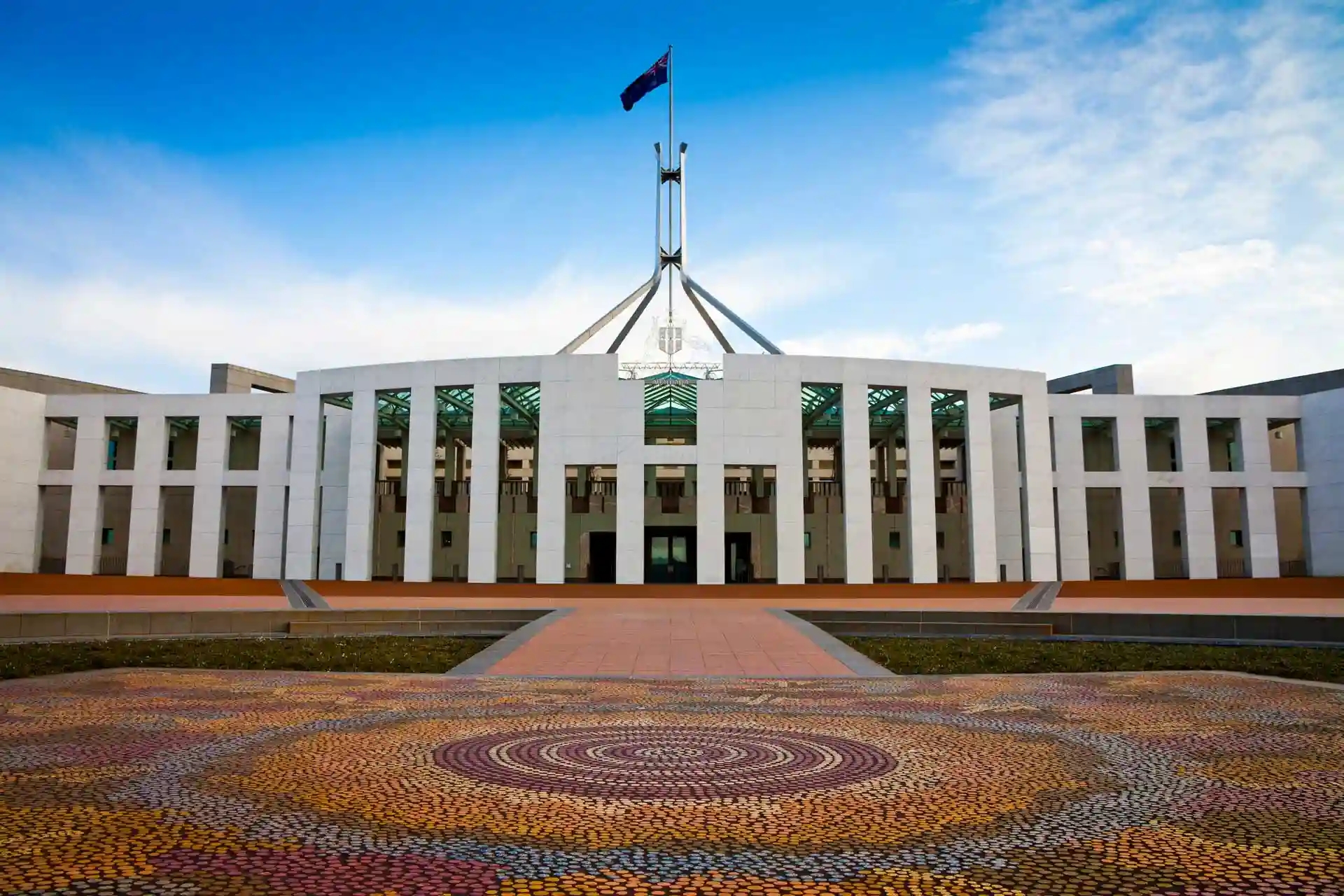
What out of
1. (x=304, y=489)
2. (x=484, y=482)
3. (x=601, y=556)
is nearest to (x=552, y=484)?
(x=484, y=482)

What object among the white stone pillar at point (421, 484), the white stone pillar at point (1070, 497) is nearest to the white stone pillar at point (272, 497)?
the white stone pillar at point (421, 484)

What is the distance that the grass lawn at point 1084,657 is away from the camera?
42.1ft

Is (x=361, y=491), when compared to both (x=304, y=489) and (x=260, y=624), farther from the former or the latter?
(x=260, y=624)

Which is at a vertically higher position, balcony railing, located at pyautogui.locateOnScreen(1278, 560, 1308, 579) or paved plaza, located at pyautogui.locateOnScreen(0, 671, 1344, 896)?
balcony railing, located at pyautogui.locateOnScreen(1278, 560, 1308, 579)

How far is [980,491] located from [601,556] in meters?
18.9

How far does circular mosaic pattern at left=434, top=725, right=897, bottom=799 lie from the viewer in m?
5.72

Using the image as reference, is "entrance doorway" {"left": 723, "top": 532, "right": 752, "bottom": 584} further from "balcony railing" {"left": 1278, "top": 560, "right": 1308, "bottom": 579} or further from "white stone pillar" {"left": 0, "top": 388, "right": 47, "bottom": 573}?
"white stone pillar" {"left": 0, "top": 388, "right": 47, "bottom": 573}

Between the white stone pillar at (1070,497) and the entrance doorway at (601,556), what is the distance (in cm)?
2108

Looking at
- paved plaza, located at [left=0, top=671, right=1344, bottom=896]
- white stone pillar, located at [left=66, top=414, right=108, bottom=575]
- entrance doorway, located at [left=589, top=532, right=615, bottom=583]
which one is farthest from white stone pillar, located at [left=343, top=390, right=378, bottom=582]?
paved plaza, located at [left=0, top=671, right=1344, bottom=896]

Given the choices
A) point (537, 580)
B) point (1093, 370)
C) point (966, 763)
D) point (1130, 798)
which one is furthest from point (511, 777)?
point (1093, 370)

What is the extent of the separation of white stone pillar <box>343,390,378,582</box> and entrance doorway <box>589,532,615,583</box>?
12277 mm

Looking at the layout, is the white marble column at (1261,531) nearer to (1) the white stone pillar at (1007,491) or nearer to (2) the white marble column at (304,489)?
(1) the white stone pillar at (1007,491)

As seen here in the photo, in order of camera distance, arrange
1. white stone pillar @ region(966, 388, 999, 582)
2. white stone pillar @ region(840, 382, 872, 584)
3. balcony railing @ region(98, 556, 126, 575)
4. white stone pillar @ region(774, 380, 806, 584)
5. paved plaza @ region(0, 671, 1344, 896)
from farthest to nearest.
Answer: balcony railing @ region(98, 556, 126, 575)
white stone pillar @ region(966, 388, 999, 582)
white stone pillar @ region(840, 382, 872, 584)
white stone pillar @ region(774, 380, 806, 584)
paved plaza @ region(0, 671, 1344, 896)

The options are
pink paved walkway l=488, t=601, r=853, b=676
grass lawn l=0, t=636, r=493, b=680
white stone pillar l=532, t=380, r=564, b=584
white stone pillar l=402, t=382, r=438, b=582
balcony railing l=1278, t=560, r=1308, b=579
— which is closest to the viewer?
pink paved walkway l=488, t=601, r=853, b=676
